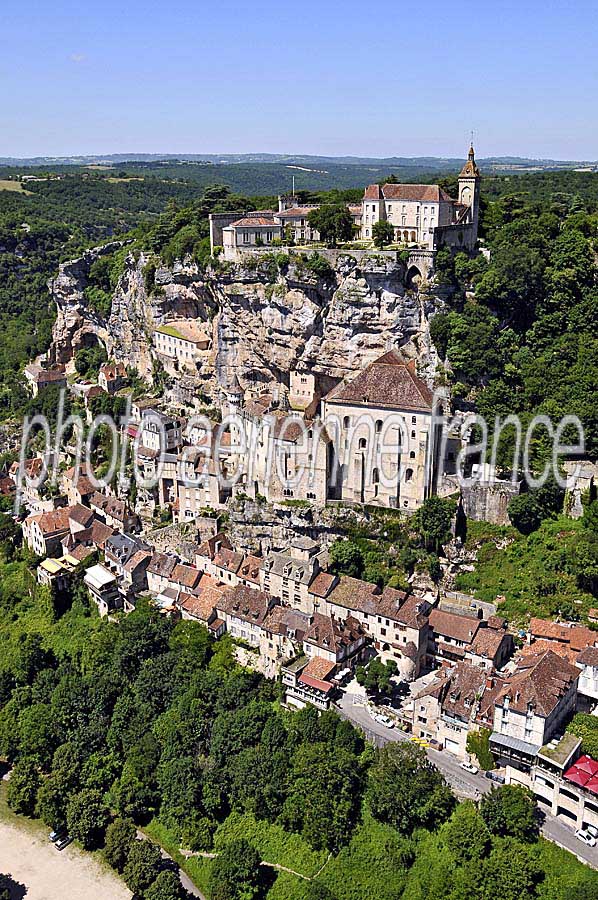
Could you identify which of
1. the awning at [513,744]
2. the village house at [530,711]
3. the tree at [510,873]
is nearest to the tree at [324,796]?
the awning at [513,744]

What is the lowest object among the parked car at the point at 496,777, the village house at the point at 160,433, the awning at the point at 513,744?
the parked car at the point at 496,777

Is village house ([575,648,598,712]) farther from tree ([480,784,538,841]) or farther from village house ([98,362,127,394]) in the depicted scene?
village house ([98,362,127,394])

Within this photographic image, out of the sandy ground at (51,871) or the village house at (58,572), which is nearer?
the sandy ground at (51,871)

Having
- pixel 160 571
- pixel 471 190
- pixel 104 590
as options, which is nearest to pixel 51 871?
pixel 104 590

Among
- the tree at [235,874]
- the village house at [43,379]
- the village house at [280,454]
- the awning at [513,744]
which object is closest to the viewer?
the tree at [235,874]

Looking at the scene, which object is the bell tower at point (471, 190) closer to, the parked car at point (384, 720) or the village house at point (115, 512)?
the village house at point (115, 512)

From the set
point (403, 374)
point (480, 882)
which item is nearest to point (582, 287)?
point (403, 374)

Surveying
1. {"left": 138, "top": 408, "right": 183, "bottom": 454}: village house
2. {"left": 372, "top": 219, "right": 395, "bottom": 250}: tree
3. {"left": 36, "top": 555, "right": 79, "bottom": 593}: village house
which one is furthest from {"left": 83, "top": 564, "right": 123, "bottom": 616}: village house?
{"left": 372, "top": 219, "right": 395, "bottom": 250}: tree

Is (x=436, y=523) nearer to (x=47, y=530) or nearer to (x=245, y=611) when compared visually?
(x=245, y=611)

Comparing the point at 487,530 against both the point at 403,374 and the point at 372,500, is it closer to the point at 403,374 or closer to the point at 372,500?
the point at 372,500
